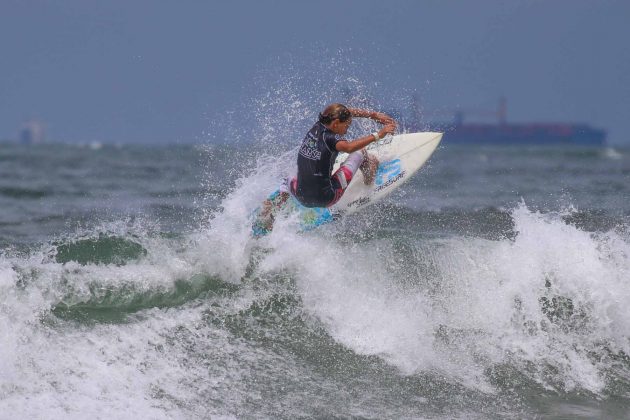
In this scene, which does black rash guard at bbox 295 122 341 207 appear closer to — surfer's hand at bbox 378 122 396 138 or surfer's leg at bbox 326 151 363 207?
surfer's leg at bbox 326 151 363 207

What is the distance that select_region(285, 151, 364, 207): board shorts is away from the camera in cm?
838

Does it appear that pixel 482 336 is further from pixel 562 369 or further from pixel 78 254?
pixel 78 254

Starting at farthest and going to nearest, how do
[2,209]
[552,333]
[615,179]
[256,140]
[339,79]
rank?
[615,179] < [2,209] < [256,140] < [339,79] < [552,333]

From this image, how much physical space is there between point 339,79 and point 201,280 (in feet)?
11.4

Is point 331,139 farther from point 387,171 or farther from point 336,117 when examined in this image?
point 387,171

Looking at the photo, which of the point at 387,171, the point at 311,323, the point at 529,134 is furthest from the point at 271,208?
the point at 529,134

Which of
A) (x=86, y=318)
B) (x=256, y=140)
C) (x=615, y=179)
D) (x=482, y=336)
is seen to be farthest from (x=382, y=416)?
(x=615, y=179)

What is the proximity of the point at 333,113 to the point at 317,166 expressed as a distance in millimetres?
576

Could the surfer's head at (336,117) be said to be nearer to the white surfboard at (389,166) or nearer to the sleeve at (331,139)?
the sleeve at (331,139)

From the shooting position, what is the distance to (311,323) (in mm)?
7742

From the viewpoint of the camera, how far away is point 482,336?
24.8ft

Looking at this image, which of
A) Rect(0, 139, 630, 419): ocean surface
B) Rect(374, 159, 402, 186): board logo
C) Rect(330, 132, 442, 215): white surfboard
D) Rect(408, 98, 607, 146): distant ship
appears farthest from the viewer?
Rect(408, 98, 607, 146): distant ship

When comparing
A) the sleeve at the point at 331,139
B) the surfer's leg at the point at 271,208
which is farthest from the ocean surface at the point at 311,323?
the sleeve at the point at 331,139

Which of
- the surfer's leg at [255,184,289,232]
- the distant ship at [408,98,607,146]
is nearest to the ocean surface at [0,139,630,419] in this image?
the surfer's leg at [255,184,289,232]
